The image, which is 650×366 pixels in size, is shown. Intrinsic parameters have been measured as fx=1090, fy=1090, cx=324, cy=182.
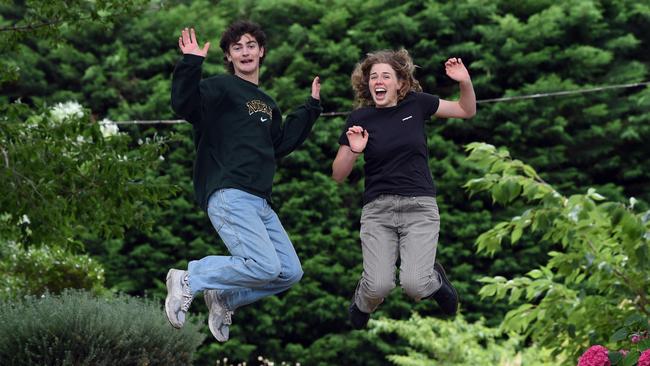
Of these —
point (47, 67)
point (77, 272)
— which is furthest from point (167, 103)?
Result: point (77, 272)

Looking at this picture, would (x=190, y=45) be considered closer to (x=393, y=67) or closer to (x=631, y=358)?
(x=393, y=67)

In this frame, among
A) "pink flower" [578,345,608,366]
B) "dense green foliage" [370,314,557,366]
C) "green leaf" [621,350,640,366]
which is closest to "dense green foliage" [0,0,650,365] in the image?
"dense green foliage" [370,314,557,366]

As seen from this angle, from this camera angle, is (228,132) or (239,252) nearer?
(239,252)

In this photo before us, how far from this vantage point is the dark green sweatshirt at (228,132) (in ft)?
15.8

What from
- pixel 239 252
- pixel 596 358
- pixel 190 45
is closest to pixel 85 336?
pixel 239 252

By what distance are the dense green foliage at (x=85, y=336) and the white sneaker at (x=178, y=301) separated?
0.99 m

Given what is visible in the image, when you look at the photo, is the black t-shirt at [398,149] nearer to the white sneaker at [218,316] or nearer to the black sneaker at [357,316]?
the black sneaker at [357,316]

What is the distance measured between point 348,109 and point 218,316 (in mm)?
6550

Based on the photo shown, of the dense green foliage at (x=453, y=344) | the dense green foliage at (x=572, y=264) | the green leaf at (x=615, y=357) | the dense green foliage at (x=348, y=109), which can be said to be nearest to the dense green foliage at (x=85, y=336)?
the dense green foliage at (x=572, y=264)

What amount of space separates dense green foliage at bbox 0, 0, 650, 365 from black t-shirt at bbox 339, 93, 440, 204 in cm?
586

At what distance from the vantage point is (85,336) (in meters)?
5.69

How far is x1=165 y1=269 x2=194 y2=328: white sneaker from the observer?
477cm

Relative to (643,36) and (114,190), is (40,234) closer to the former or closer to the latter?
(114,190)

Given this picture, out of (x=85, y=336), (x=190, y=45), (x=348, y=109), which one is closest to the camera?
(x=190, y=45)
